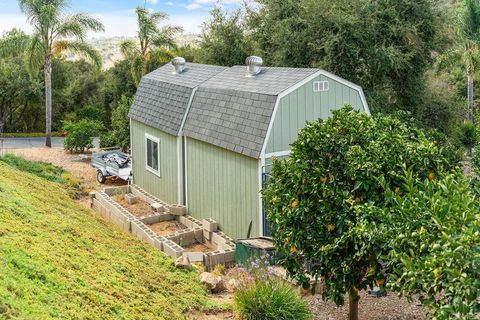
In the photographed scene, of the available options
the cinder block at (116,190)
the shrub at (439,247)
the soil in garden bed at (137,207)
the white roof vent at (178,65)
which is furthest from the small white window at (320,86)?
the cinder block at (116,190)

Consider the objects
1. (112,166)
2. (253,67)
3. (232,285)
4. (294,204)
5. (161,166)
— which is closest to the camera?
(294,204)

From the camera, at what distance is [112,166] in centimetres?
1931

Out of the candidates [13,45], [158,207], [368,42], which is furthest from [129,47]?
[158,207]

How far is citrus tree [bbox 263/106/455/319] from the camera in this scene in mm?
6598

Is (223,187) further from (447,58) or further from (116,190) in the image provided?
(447,58)

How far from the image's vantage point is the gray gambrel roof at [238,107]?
11320 mm

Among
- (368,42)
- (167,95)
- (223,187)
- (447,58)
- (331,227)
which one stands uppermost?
(368,42)

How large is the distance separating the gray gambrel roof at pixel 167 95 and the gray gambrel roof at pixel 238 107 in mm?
507

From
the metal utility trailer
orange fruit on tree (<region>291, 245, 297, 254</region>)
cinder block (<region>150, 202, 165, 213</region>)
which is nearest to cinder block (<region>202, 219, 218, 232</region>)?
cinder block (<region>150, 202, 165, 213</region>)

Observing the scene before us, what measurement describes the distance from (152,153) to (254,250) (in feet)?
22.8

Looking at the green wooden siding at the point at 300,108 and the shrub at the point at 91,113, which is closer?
the green wooden siding at the point at 300,108

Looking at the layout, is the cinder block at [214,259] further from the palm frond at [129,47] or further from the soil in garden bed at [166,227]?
the palm frond at [129,47]

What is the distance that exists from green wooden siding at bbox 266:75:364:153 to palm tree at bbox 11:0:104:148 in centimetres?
1835

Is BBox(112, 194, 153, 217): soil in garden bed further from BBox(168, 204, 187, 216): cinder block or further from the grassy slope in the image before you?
the grassy slope
